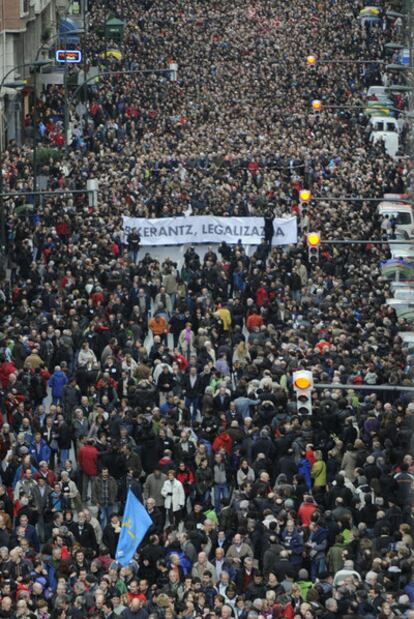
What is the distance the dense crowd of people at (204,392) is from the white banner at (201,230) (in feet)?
1.96

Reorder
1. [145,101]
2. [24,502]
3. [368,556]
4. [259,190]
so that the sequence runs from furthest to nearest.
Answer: [145,101]
[259,190]
[24,502]
[368,556]

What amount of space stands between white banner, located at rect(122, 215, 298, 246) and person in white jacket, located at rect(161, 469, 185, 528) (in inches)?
776

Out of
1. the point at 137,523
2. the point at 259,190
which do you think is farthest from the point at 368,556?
the point at 259,190

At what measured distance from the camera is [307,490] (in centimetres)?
3309

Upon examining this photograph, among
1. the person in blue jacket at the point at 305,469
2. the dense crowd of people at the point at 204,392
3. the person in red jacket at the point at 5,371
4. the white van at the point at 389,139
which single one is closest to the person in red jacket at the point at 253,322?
the dense crowd of people at the point at 204,392

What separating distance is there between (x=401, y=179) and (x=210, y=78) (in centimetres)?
2126

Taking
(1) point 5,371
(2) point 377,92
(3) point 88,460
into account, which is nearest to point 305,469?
(3) point 88,460

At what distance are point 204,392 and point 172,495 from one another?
532 cm

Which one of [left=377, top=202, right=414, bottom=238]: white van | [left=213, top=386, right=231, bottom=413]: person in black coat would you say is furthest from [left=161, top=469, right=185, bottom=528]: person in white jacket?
[left=377, top=202, right=414, bottom=238]: white van

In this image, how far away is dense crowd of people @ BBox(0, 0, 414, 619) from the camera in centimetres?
2992

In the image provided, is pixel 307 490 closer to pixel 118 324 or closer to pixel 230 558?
pixel 230 558

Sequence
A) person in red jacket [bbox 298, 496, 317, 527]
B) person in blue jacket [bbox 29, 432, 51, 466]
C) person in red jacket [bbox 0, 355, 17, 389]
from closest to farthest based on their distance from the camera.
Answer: person in red jacket [bbox 298, 496, 317, 527] → person in blue jacket [bbox 29, 432, 51, 466] → person in red jacket [bbox 0, 355, 17, 389]

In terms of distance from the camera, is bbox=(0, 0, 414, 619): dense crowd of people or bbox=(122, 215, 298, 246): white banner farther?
bbox=(122, 215, 298, 246): white banner

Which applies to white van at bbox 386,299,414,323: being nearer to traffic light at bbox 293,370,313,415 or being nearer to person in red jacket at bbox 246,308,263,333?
person in red jacket at bbox 246,308,263,333
